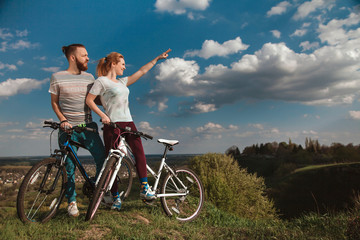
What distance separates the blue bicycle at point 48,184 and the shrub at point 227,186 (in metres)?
5.34

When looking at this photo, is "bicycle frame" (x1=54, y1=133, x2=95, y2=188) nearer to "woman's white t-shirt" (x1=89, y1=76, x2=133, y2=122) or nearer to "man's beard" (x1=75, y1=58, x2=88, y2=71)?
"woman's white t-shirt" (x1=89, y1=76, x2=133, y2=122)

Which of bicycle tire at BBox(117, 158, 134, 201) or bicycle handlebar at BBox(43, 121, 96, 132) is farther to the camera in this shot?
bicycle tire at BBox(117, 158, 134, 201)

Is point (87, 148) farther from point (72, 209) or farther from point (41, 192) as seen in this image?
point (72, 209)

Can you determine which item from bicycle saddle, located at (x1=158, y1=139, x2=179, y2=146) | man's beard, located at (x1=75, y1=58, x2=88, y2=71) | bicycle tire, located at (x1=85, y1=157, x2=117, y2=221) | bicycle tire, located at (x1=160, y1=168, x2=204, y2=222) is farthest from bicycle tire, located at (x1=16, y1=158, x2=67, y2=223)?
bicycle tire, located at (x1=160, y1=168, x2=204, y2=222)

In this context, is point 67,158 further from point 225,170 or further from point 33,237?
point 225,170

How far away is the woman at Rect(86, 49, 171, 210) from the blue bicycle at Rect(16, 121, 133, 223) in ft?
1.45

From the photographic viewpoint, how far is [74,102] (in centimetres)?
468

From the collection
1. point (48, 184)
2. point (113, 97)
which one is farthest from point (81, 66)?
point (48, 184)

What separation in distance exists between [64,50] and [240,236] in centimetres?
494

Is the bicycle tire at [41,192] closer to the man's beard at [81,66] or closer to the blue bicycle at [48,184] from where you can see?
the blue bicycle at [48,184]

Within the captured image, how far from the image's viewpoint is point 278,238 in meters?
4.80

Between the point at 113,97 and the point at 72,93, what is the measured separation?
73 cm

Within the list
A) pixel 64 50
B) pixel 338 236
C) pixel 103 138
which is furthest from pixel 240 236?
pixel 64 50

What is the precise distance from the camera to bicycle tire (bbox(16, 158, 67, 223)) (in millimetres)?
4113
